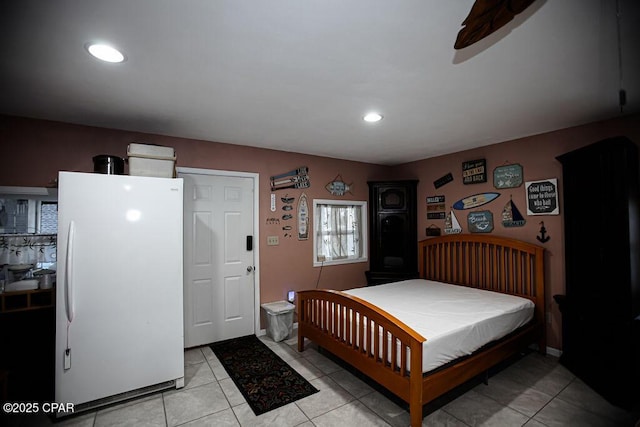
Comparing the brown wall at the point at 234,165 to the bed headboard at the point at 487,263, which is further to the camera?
the bed headboard at the point at 487,263

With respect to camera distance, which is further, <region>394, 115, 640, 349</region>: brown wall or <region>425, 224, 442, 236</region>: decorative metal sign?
<region>425, 224, 442, 236</region>: decorative metal sign

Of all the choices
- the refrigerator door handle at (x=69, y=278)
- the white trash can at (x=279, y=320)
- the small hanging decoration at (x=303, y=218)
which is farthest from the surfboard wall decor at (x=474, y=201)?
the refrigerator door handle at (x=69, y=278)

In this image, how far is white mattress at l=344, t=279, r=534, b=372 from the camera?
2.22 meters

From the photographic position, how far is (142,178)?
2.46 m

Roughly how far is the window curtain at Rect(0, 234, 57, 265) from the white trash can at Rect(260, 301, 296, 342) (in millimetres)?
2206

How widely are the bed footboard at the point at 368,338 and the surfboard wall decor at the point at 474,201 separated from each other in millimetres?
2359

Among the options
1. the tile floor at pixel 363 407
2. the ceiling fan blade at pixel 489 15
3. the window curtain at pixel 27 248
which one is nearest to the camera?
the ceiling fan blade at pixel 489 15

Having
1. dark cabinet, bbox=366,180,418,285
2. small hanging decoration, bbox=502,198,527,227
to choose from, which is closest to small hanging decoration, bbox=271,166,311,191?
dark cabinet, bbox=366,180,418,285

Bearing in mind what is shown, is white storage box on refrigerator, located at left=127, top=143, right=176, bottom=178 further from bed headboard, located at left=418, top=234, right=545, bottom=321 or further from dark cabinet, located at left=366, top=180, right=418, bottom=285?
bed headboard, located at left=418, top=234, right=545, bottom=321

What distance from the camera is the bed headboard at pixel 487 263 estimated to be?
131 inches

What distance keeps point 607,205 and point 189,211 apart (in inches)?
160

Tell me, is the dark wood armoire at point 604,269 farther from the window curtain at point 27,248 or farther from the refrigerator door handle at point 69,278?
the window curtain at point 27,248

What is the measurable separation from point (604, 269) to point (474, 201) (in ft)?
5.34

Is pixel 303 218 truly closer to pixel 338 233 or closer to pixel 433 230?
pixel 338 233
